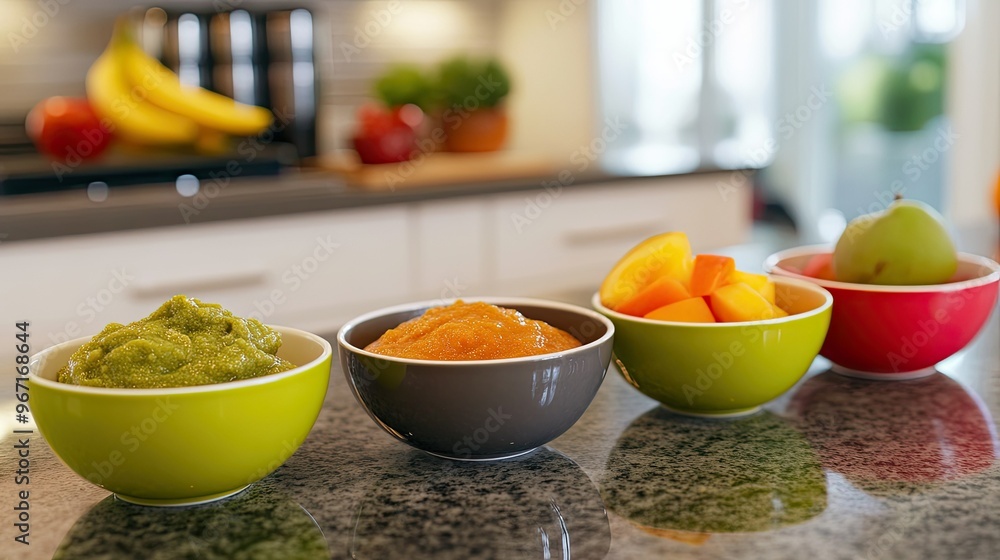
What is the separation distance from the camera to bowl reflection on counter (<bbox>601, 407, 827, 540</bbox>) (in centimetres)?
62

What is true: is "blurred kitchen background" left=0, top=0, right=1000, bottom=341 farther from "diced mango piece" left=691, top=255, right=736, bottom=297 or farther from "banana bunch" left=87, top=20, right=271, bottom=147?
"diced mango piece" left=691, top=255, right=736, bottom=297

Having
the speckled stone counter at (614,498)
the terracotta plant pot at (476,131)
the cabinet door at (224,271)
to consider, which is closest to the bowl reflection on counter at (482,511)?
the speckled stone counter at (614,498)

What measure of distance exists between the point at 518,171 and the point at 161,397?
81.4 inches

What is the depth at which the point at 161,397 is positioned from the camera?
589 mm

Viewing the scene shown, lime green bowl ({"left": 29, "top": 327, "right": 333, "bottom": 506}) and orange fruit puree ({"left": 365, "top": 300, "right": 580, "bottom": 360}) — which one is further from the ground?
orange fruit puree ({"left": 365, "top": 300, "right": 580, "bottom": 360})

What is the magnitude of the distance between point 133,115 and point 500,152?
1072 millimetres

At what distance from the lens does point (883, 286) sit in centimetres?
90

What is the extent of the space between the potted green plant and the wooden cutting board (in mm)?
43

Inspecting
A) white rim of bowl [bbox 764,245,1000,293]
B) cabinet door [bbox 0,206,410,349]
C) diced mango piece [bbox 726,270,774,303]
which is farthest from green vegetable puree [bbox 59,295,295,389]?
cabinet door [bbox 0,206,410,349]

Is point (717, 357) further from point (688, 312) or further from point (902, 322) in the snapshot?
point (902, 322)

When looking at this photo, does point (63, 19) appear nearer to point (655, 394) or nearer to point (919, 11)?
point (655, 394)

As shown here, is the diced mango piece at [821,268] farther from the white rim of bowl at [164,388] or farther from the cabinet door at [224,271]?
the cabinet door at [224,271]

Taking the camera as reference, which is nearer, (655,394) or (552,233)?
(655,394)

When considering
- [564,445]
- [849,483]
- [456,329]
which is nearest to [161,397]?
[456,329]
